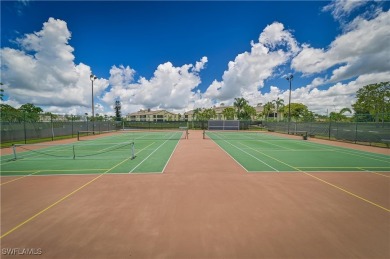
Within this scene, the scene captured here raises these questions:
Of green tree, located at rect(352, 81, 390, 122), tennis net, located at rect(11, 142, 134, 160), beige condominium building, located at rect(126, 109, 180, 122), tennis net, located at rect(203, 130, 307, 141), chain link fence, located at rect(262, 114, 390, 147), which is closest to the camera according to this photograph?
tennis net, located at rect(11, 142, 134, 160)

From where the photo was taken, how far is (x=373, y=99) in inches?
1886

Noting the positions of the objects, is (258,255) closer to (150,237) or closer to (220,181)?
(150,237)

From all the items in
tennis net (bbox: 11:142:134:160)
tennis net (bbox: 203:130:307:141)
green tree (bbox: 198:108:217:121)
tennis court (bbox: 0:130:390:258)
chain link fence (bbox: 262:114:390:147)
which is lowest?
tennis court (bbox: 0:130:390:258)

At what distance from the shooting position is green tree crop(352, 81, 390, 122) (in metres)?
45.1

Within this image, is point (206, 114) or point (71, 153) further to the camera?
point (206, 114)

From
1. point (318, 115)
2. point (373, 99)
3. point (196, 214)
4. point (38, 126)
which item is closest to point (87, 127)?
point (38, 126)

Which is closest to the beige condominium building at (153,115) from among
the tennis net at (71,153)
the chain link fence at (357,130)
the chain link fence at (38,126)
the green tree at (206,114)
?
the green tree at (206,114)

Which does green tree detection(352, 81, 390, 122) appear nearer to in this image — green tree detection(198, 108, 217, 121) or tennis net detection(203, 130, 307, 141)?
tennis net detection(203, 130, 307, 141)

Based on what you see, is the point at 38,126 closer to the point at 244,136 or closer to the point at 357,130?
the point at 244,136

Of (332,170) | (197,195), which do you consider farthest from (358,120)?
(197,195)

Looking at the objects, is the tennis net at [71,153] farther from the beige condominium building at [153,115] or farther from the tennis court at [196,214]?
the beige condominium building at [153,115]

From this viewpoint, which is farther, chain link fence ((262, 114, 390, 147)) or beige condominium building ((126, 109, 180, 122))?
beige condominium building ((126, 109, 180, 122))

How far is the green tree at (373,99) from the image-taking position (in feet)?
148

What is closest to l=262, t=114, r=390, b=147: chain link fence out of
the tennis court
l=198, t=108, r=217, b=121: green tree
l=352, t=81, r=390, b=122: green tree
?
the tennis court
